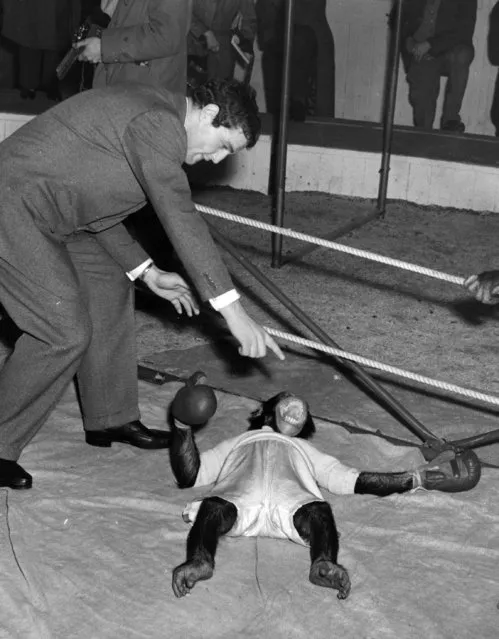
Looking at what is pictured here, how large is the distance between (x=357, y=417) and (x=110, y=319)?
1132 mm

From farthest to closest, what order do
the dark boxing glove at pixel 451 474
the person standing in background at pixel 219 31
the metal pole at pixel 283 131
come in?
the person standing in background at pixel 219 31 < the metal pole at pixel 283 131 < the dark boxing glove at pixel 451 474

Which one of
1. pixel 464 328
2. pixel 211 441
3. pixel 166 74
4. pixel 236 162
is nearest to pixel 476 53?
pixel 236 162

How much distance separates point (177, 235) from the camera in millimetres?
2756

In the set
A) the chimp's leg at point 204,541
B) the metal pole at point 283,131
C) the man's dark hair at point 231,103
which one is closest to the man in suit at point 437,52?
the metal pole at point 283,131

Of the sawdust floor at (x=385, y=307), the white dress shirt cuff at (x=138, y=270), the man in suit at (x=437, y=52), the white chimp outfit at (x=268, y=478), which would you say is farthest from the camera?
the man in suit at (x=437, y=52)

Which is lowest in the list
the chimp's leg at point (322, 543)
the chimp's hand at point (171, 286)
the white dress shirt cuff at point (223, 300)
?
the chimp's leg at point (322, 543)

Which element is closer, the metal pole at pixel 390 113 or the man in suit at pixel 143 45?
the man in suit at pixel 143 45

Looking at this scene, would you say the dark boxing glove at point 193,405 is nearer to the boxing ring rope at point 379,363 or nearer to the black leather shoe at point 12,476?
the boxing ring rope at point 379,363

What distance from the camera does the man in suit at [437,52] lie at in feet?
29.7

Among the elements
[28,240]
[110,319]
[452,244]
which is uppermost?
[28,240]

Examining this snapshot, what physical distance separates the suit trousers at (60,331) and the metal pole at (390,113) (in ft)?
12.7

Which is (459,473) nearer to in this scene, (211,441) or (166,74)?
(211,441)

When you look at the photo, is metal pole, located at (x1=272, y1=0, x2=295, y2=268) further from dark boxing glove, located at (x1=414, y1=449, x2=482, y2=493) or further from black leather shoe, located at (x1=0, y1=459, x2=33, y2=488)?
black leather shoe, located at (x1=0, y1=459, x2=33, y2=488)

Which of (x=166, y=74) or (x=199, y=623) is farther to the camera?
(x=166, y=74)
